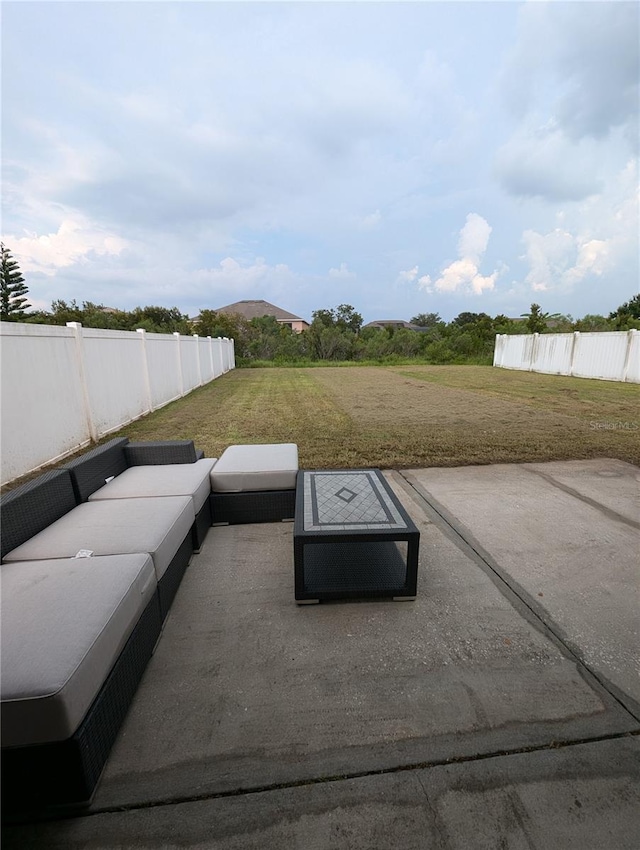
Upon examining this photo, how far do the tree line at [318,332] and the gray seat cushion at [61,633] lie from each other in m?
23.2

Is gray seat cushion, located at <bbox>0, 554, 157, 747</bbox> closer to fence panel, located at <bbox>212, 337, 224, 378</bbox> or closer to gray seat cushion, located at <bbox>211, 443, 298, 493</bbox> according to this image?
gray seat cushion, located at <bbox>211, 443, 298, 493</bbox>

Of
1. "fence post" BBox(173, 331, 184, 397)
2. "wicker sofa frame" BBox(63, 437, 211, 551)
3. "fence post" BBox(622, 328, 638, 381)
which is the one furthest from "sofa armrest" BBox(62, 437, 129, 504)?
"fence post" BBox(622, 328, 638, 381)

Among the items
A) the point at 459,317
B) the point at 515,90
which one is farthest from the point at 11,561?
the point at 459,317

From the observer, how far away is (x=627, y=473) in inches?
168

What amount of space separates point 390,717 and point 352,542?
802 millimetres

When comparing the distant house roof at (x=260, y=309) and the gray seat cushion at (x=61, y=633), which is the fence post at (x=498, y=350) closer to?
the gray seat cushion at (x=61, y=633)

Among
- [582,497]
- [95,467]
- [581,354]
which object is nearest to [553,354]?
[581,354]

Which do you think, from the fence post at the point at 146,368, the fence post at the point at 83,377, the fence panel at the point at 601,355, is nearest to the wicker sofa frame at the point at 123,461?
the fence post at the point at 83,377

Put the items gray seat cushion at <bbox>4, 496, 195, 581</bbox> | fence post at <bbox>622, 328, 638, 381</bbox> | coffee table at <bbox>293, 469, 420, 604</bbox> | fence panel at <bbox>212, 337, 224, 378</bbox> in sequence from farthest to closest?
fence panel at <bbox>212, 337, 224, 378</bbox>
fence post at <bbox>622, 328, 638, 381</bbox>
coffee table at <bbox>293, 469, 420, 604</bbox>
gray seat cushion at <bbox>4, 496, 195, 581</bbox>

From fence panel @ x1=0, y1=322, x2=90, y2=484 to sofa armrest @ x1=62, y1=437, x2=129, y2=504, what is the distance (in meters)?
1.79

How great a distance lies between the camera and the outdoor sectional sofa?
43.8 inches

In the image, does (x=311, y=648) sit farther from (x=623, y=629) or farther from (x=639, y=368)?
(x=639, y=368)

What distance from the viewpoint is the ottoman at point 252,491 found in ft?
9.75

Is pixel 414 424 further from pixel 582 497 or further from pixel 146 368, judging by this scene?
pixel 146 368
